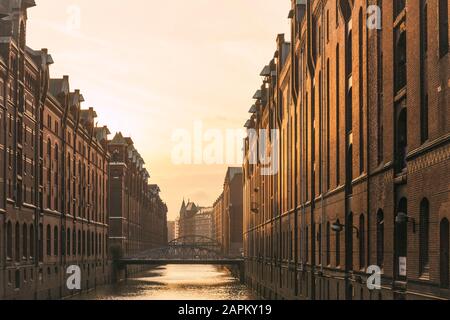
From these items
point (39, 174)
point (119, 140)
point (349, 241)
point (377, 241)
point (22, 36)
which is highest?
point (22, 36)

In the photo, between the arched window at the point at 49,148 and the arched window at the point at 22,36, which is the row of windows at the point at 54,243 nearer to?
the arched window at the point at 49,148

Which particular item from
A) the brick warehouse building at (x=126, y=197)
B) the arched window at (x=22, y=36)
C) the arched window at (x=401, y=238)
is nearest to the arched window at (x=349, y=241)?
the arched window at (x=401, y=238)

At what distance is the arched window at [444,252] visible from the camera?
65.1ft

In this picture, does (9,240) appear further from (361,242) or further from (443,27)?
(443,27)

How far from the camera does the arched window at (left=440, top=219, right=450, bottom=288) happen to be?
1983 cm

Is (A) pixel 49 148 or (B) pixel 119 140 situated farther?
(B) pixel 119 140

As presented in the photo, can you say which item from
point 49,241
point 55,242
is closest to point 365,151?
point 49,241

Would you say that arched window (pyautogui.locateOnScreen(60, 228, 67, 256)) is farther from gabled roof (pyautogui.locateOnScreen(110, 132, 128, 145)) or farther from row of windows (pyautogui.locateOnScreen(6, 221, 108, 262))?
gabled roof (pyautogui.locateOnScreen(110, 132, 128, 145))

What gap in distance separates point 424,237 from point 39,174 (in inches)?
1552

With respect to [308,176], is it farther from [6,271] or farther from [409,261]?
[409,261]

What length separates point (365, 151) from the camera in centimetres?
2912

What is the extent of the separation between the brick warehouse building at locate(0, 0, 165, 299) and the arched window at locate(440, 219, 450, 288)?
30772mm

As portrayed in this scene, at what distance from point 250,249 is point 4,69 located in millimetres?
52333

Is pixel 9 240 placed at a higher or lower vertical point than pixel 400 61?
lower
